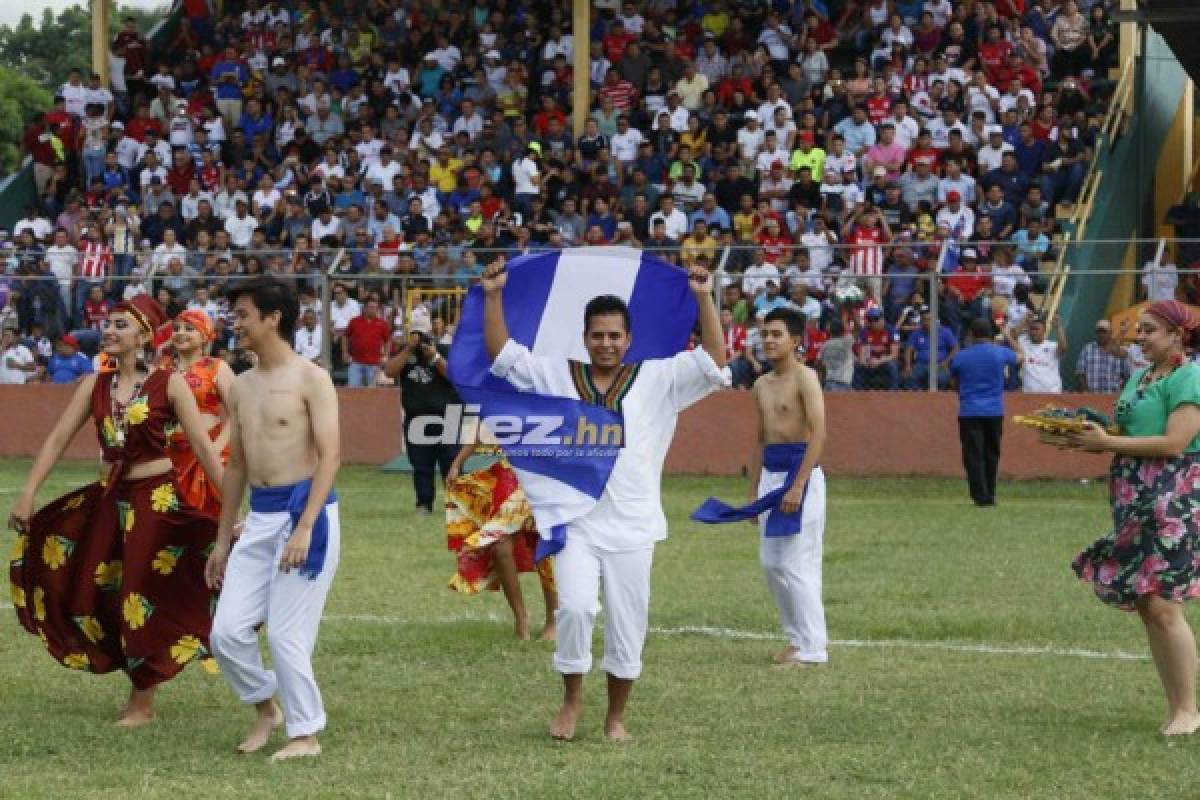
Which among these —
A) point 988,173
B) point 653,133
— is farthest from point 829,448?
point 653,133

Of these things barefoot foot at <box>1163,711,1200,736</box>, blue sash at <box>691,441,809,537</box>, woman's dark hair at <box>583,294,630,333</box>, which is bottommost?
barefoot foot at <box>1163,711,1200,736</box>

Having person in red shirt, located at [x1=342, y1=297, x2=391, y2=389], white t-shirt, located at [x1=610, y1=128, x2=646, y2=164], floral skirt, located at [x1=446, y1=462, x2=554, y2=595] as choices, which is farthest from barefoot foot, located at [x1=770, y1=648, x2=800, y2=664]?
white t-shirt, located at [x1=610, y1=128, x2=646, y2=164]

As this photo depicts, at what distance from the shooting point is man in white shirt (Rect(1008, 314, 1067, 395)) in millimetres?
23297

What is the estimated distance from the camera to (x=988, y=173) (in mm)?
25828

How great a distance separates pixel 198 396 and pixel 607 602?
2.75 m

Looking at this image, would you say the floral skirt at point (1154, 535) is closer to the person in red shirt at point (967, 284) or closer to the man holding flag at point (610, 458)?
the man holding flag at point (610, 458)

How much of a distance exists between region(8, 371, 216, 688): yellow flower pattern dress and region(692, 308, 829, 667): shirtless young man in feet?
9.53

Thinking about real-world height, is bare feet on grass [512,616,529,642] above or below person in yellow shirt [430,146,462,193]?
below

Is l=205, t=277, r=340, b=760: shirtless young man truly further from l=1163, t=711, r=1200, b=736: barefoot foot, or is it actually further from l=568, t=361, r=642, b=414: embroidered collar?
l=1163, t=711, r=1200, b=736: barefoot foot

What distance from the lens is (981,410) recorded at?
837 inches

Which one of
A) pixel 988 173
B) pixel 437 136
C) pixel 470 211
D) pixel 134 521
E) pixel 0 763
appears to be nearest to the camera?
pixel 0 763

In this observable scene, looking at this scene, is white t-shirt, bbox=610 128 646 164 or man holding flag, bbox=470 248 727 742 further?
white t-shirt, bbox=610 128 646 164

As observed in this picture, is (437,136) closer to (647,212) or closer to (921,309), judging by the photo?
(647,212)

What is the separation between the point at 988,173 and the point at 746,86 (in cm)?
464
